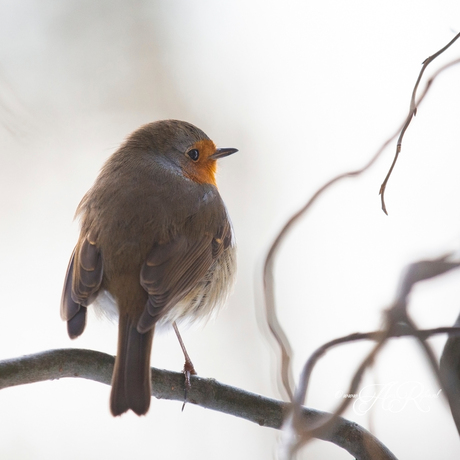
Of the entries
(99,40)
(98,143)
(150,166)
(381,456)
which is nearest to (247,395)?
(381,456)

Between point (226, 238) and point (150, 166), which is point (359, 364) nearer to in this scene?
point (226, 238)

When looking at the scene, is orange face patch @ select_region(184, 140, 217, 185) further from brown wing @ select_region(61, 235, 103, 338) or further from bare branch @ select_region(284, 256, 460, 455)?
bare branch @ select_region(284, 256, 460, 455)

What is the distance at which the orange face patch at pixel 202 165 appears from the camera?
2.56 meters

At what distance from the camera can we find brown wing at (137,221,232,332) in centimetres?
187

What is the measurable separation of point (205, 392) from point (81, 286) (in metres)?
0.57

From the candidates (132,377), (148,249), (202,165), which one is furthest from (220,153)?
(132,377)

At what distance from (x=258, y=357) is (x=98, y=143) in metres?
1.48

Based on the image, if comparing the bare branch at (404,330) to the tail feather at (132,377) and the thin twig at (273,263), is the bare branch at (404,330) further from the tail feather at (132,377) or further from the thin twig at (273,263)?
the tail feather at (132,377)

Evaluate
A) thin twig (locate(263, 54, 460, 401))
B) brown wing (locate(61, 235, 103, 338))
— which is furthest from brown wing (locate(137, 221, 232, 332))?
thin twig (locate(263, 54, 460, 401))

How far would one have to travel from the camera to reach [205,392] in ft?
5.68

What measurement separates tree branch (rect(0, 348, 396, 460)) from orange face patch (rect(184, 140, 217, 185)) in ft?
3.39

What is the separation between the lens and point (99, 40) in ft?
12.0

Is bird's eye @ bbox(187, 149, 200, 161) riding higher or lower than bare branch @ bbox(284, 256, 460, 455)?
higher

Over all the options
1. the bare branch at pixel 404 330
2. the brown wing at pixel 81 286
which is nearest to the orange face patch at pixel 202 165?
the brown wing at pixel 81 286
